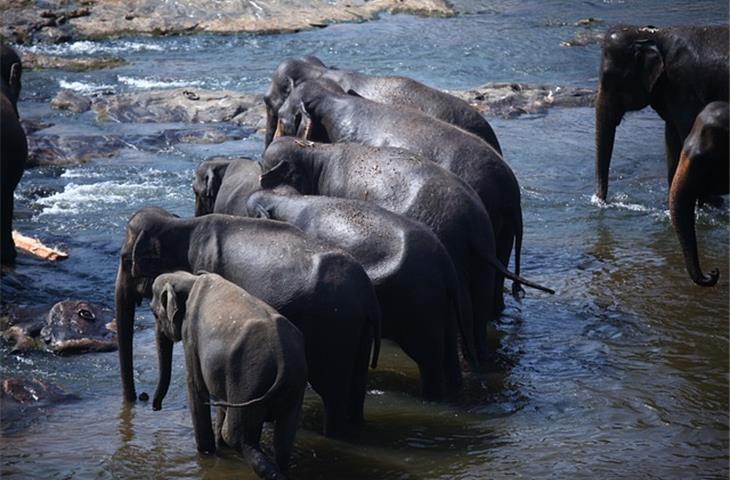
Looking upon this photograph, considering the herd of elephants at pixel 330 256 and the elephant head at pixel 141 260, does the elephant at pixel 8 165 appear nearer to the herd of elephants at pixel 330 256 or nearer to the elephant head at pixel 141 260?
the herd of elephants at pixel 330 256

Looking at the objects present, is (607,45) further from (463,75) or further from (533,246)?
(463,75)

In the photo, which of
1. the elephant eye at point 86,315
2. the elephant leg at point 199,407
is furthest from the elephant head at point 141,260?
the elephant eye at point 86,315

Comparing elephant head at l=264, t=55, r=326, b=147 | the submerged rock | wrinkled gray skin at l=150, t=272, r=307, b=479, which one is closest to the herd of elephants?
wrinkled gray skin at l=150, t=272, r=307, b=479

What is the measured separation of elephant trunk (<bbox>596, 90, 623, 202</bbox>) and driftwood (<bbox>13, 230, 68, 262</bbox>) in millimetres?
4434

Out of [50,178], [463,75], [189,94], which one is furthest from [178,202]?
[463,75]

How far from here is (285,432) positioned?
20.3ft

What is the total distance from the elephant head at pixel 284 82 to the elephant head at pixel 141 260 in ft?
12.1

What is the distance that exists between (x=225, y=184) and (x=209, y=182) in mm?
125

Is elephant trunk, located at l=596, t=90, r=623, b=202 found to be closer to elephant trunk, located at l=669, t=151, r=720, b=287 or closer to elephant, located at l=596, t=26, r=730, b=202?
elephant, located at l=596, t=26, r=730, b=202

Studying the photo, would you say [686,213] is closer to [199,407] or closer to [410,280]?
[410,280]

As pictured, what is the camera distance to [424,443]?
6.92 metres

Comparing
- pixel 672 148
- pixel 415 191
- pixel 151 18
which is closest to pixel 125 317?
pixel 415 191

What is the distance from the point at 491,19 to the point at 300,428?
54.8 ft

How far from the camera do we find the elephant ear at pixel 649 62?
11203mm
